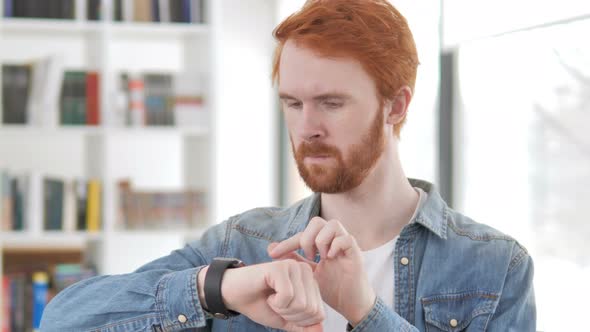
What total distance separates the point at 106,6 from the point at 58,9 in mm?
209

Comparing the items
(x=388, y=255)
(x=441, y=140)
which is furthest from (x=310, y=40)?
(x=441, y=140)

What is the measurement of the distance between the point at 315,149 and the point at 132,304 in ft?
1.28

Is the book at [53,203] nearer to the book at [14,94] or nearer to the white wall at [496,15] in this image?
the book at [14,94]

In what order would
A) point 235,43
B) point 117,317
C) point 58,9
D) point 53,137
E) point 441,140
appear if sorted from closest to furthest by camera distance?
point 117,317, point 441,140, point 58,9, point 53,137, point 235,43

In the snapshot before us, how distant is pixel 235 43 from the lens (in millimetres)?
5668

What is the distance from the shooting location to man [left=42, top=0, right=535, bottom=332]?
1.38m

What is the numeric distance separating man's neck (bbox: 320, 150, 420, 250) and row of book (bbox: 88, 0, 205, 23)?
2.72 m

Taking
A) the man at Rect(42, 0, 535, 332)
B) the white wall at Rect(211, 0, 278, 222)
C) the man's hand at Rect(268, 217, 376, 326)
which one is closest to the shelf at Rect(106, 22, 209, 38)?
the white wall at Rect(211, 0, 278, 222)

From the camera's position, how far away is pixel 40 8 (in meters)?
4.04

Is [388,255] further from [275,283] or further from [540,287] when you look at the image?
[540,287]

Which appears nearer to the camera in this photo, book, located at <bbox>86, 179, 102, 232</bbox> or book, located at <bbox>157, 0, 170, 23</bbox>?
book, located at <bbox>86, 179, 102, 232</bbox>

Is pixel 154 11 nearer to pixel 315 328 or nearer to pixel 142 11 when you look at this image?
pixel 142 11

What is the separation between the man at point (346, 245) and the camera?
1.38 metres

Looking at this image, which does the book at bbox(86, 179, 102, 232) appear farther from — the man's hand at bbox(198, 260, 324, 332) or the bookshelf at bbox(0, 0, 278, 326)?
the man's hand at bbox(198, 260, 324, 332)
